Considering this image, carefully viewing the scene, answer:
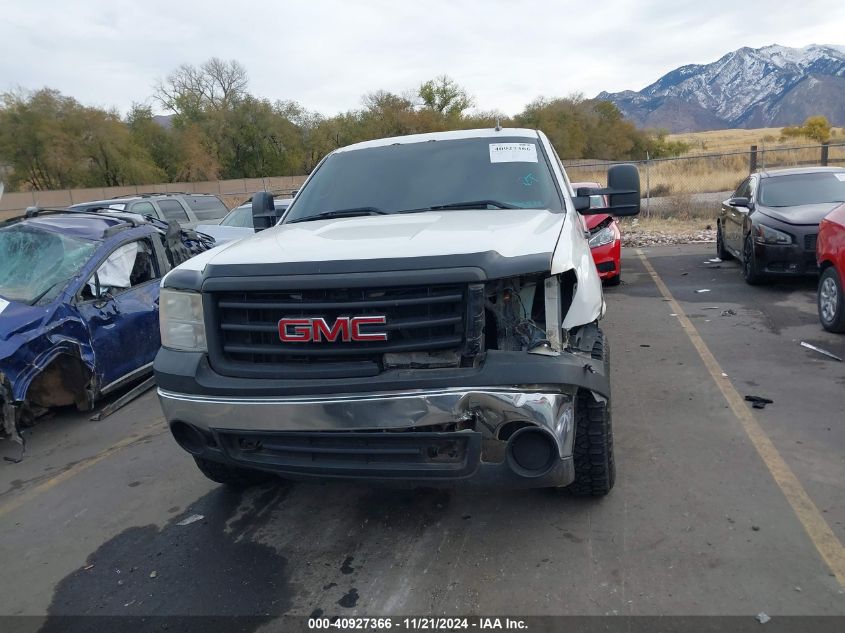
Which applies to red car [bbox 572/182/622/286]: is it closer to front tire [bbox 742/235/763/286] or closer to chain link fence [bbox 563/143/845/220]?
front tire [bbox 742/235/763/286]

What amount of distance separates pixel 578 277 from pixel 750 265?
23.6ft

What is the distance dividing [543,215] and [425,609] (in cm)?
213

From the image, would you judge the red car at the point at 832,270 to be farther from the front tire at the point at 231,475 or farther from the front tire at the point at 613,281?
the front tire at the point at 231,475

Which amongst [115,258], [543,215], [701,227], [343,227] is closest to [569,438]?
[543,215]

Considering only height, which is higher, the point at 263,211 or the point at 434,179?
the point at 434,179

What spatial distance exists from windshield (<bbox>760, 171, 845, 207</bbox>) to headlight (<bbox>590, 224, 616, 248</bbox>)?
6.95ft

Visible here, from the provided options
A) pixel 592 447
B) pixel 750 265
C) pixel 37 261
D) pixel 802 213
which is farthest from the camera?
pixel 750 265

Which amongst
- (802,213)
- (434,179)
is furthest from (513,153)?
(802,213)

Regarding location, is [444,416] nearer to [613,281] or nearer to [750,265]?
[750,265]

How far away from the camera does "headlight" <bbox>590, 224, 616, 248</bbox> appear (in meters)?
9.57

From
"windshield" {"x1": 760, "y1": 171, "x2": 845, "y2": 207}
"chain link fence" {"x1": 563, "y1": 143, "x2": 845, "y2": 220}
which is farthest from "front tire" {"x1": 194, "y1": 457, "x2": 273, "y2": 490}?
"chain link fence" {"x1": 563, "y1": 143, "x2": 845, "y2": 220}

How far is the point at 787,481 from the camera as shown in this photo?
3.70 m

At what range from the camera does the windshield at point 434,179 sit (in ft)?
13.7

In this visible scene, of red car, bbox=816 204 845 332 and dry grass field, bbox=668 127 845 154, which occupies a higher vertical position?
dry grass field, bbox=668 127 845 154
